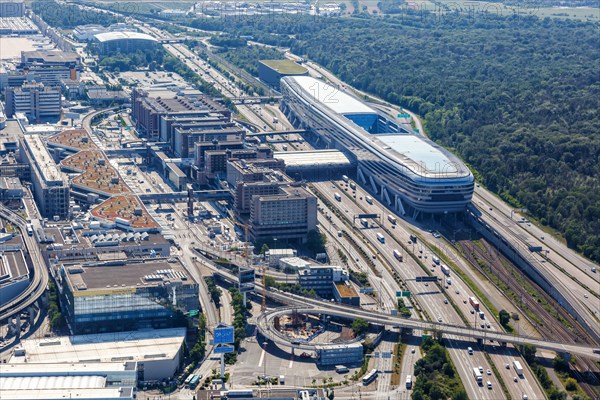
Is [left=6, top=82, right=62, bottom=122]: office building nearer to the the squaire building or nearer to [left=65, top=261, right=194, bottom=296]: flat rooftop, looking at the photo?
the the squaire building

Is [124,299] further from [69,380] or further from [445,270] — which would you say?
[445,270]

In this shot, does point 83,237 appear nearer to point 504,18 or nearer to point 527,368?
point 527,368

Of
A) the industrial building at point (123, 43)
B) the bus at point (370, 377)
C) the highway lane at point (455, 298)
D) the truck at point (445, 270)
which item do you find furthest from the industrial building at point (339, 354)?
the industrial building at point (123, 43)

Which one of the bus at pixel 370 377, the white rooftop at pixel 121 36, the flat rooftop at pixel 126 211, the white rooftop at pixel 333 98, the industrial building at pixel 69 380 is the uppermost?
the white rooftop at pixel 121 36

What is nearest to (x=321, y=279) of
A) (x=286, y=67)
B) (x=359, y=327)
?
(x=359, y=327)

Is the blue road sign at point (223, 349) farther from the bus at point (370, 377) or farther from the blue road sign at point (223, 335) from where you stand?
the bus at point (370, 377)

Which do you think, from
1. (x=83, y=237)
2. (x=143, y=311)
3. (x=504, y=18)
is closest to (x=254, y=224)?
(x=83, y=237)
